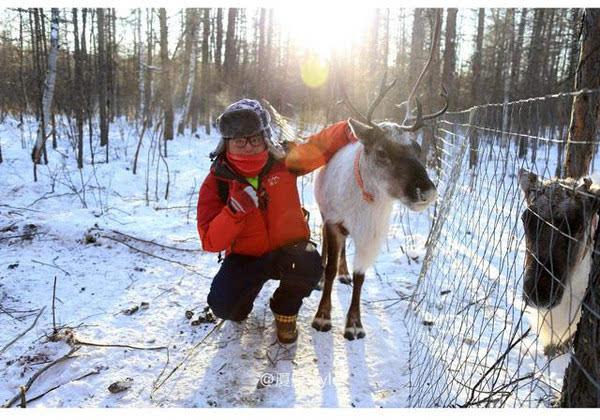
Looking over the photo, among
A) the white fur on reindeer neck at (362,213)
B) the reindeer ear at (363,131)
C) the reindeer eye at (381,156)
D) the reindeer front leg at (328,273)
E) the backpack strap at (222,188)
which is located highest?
the reindeer ear at (363,131)

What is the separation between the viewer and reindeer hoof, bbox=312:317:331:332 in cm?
316

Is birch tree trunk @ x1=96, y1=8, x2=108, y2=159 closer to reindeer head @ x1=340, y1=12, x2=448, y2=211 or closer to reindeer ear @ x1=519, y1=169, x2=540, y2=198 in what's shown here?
reindeer head @ x1=340, y1=12, x2=448, y2=211

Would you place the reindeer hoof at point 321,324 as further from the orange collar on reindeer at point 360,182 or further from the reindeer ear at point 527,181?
the reindeer ear at point 527,181

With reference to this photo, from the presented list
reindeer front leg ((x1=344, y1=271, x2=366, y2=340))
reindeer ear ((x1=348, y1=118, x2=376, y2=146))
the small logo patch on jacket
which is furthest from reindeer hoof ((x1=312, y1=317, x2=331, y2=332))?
reindeer ear ((x1=348, y1=118, x2=376, y2=146))

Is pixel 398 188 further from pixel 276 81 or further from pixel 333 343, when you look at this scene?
pixel 276 81

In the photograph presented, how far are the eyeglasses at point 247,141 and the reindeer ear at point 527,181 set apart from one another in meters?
1.52

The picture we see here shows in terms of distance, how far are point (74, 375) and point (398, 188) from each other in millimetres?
2244

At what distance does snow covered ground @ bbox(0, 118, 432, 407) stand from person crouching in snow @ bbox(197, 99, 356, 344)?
297 millimetres

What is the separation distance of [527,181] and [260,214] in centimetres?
160

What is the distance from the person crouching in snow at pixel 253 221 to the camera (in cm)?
271

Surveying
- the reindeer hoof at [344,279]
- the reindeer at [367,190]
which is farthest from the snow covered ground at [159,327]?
the reindeer at [367,190]

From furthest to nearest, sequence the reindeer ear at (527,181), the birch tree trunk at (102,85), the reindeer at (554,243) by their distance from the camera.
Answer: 1. the birch tree trunk at (102,85)
2. the reindeer ear at (527,181)
3. the reindeer at (554,243)
